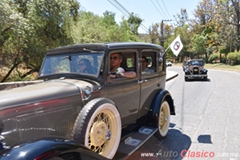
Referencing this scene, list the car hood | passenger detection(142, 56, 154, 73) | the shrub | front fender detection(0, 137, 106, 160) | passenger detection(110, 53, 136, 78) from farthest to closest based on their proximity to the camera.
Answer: the shrub → passenger detection(142, 56, 154, 73) → passenger detection(110, 53, 136, 78) → the car hood → front fender detection(0, 137, 106, 160)

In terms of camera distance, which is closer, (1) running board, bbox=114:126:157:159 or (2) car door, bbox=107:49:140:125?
(1) running board, bbox=114:126:157:159

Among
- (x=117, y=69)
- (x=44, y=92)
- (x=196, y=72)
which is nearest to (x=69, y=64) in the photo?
(x=117, y=69)

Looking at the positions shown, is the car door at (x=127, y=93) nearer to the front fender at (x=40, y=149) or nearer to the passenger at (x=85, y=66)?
the passenger at (x=85, y=66)

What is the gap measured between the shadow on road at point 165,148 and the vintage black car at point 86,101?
0.70 ft

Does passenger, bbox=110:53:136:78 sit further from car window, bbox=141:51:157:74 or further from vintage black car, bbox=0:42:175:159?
car window, bbox=141:51:157:74

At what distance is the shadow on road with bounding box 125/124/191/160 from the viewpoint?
3.77 m

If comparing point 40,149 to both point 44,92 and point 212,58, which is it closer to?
point 44,92

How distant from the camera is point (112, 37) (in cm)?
2189

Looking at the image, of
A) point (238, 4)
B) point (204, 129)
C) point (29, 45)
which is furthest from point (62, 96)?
point (238, 4)

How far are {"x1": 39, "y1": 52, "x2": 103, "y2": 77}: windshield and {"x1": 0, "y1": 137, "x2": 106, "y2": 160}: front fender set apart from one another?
5.13 ft

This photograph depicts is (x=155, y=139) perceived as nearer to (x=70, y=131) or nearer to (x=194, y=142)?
(x=194, y=142)

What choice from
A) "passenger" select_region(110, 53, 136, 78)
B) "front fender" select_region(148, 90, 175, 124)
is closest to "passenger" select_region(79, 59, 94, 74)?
"passenger" select_region(110, 53, 136, 78)

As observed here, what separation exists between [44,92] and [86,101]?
594mm

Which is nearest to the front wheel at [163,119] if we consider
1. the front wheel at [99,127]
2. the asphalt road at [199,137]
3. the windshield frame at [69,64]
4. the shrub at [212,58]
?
the asphalt road at [199,137]
